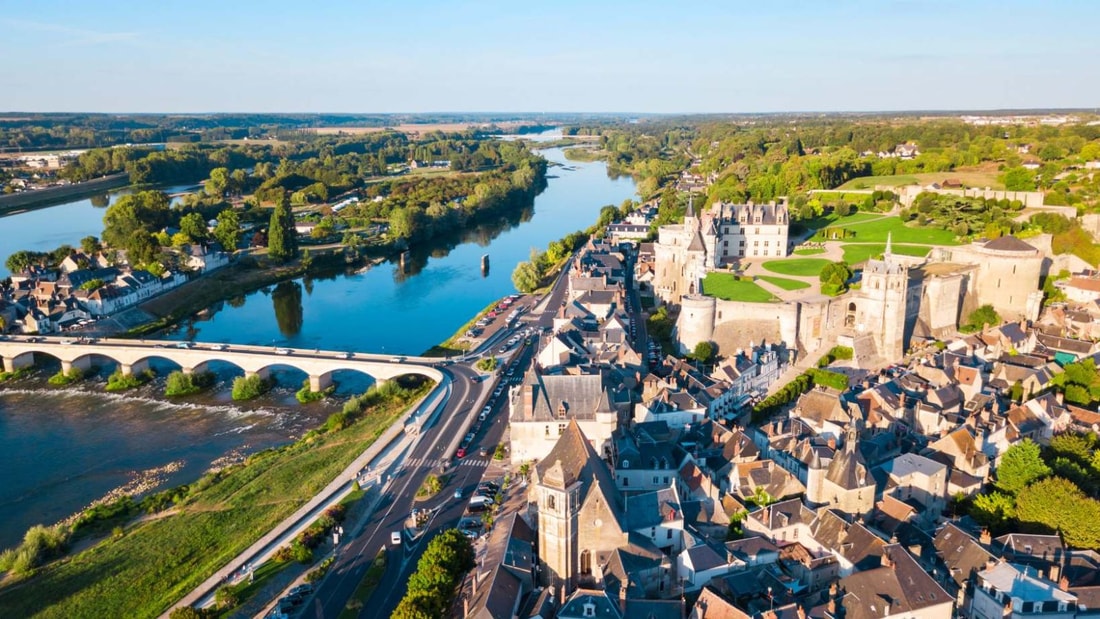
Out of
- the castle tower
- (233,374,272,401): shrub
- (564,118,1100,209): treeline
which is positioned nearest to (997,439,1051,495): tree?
the castle tower

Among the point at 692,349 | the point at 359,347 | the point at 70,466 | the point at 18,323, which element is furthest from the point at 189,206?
Answer: the point at 692,349

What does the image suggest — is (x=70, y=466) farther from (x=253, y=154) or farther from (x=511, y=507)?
(x=253, y=154)

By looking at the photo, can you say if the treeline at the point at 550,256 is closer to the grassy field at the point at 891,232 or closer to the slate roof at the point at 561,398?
the grassy field at the point at 891,232

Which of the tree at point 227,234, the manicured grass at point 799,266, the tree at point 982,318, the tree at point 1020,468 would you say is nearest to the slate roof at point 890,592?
the tree at point 1020,468

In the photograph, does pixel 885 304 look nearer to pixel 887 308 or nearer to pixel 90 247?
pixel 887 308

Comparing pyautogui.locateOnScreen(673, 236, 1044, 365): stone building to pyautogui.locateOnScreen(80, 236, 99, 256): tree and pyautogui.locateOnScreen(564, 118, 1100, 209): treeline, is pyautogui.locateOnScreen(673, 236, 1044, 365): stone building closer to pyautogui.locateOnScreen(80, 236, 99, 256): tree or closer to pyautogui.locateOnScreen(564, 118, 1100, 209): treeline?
pyautogui.locateOnScreen(564, 118, 1100, 209): treeline

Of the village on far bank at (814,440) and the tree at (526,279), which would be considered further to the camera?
the tree at (526,279)
